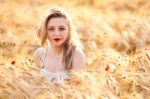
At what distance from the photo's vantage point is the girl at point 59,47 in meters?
4.50

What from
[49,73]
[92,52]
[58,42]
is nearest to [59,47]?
[58,42]

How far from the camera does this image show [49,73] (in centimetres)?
465

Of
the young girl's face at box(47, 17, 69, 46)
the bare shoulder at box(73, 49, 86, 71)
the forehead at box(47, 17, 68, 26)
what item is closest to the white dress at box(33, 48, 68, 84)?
the bare shoulder at box(73, 49, 86, 71)

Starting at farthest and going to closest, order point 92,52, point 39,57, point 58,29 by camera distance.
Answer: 1. point 92,52
2. point 39,57
3. point 58,29

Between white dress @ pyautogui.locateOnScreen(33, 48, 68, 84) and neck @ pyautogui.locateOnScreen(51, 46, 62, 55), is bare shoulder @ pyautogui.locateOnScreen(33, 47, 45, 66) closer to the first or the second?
white dress @ pyautogui.locateOnScreen(33, 48, 68, 84)

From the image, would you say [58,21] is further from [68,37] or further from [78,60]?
[78,60]

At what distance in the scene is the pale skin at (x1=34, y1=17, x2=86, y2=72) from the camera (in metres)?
4.49

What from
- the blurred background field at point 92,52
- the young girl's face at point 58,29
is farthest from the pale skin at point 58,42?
the blurred background field at point 92,52

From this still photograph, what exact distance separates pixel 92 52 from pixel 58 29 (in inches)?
59.5

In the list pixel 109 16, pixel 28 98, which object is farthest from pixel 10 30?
pixel 28 98

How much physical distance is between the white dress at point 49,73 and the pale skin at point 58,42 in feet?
0.16

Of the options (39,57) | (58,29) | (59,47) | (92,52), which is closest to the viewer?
(58,29)

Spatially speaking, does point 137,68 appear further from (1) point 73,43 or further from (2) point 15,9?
(2) point 15,9

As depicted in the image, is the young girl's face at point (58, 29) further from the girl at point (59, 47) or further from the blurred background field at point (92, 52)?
the blurred background field at point (92, 52)
